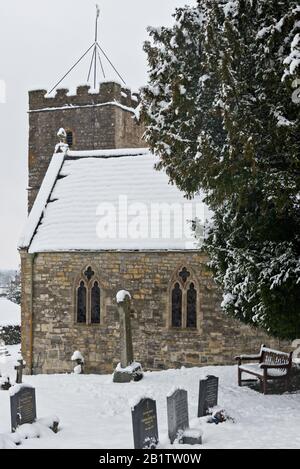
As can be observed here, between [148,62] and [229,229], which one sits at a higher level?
[148,62]

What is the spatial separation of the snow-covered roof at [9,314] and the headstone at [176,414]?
28953 millimetres

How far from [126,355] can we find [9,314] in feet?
88.1

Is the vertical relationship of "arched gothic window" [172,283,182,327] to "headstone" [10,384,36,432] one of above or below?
above

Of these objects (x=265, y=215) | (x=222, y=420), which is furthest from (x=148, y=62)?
(x=222, y=420)

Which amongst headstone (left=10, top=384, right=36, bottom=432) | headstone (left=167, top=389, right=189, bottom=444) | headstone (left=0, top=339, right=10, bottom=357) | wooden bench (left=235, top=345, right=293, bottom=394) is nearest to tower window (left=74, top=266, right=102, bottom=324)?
wooden bench (left=235, top=345, right=293, bottom=394)

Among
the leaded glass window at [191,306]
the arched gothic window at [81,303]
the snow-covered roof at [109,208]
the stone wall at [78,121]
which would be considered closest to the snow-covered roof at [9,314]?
the stone wall at [78,121]

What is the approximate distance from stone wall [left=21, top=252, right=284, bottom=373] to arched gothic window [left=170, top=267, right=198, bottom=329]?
0.17 meters

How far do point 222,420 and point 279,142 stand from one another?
4.91 metres

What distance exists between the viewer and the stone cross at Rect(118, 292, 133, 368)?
49.9 feet

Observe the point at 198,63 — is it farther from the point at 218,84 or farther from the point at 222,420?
the point at 222,420

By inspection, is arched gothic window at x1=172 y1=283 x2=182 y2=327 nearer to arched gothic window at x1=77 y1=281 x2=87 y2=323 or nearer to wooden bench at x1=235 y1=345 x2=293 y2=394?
arched gothic window at x1=77 y1=281 x2=87 y2=323

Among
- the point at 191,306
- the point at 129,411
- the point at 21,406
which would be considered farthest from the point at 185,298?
the point at 21,406

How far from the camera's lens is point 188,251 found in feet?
57.9

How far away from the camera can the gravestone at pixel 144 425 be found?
849 cm
